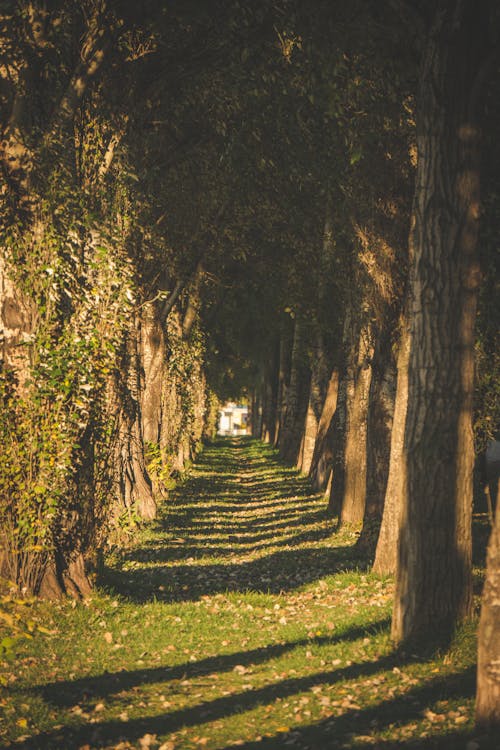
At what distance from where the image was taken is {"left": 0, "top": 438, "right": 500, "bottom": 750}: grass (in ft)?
24.7

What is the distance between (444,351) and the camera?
382 inches

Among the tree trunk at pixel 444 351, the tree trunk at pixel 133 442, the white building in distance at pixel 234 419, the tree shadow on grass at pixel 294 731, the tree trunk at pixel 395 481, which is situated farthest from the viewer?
the white building in distance at pixel 234 419

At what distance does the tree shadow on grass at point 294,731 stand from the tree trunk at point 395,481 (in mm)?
5546

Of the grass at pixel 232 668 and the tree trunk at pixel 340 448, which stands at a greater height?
the tree trunk at pixel 340 448

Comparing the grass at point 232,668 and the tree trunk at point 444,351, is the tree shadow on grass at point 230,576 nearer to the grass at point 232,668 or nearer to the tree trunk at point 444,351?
the grass at point 232,668

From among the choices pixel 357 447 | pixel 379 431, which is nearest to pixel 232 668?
pixel 379 431

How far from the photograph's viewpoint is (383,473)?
17.8 m

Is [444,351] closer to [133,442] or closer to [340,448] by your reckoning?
[340,448]

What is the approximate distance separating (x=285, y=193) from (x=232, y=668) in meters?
15.8

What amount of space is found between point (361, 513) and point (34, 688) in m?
13.6

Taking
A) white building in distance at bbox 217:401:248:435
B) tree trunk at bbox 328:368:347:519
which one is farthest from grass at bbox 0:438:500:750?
white building in distance at bbox 217:401:248:435

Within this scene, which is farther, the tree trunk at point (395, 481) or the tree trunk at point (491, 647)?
the tree trunk at point (395, 481)

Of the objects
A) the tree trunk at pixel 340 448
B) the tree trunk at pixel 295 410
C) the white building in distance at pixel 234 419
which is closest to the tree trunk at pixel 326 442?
the tree trunk at pixel 295 410

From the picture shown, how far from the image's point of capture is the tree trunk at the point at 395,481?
14359mm
